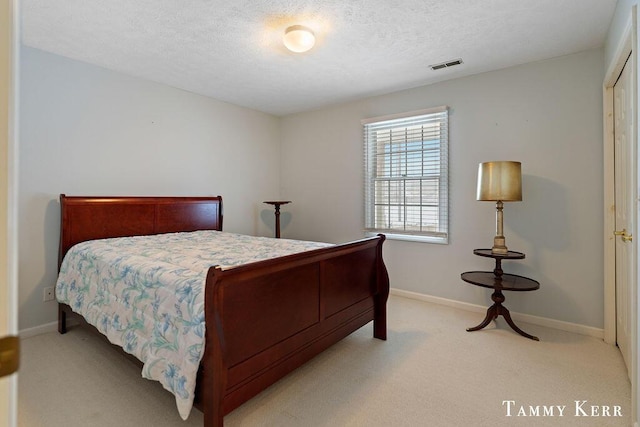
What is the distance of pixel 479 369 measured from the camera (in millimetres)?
2193

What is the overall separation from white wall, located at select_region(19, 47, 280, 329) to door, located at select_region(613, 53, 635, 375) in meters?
3.92

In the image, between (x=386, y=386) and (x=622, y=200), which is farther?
(x=622, y=200)

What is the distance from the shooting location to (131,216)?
10.6ft

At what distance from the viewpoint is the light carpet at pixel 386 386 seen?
5.62 ft

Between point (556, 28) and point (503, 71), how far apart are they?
2.31ft

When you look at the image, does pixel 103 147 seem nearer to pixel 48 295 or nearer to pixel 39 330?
pixel 48 295

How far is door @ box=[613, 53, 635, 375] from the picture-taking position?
213 centimetres

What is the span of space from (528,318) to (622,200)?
4.26 feet

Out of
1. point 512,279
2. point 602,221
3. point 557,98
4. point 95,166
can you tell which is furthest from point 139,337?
point 557,98

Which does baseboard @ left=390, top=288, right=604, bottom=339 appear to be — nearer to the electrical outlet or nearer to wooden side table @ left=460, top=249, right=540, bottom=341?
wooden side table @ left=460, top=249, right=540, bottom=341

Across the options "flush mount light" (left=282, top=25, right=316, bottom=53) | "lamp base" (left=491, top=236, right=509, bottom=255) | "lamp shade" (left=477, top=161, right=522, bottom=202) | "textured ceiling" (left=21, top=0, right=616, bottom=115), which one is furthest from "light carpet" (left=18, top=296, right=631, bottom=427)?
"textured ceiling" (left=21, top=0, right=616, bottom=115)

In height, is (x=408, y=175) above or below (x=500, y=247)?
above

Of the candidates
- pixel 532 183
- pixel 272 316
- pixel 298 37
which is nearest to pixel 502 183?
pixel 532 183

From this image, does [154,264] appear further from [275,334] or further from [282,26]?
[282,26]
